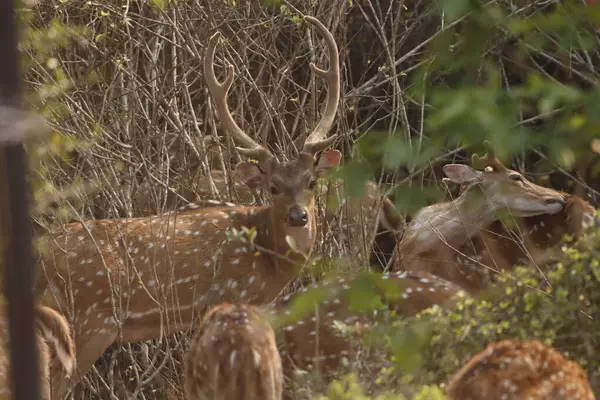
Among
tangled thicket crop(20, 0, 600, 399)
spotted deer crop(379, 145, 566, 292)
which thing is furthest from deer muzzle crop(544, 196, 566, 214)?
tangled thicket crop(20, 0, 600, 399)

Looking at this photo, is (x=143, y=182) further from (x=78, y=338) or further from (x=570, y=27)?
(x=570, y=27)

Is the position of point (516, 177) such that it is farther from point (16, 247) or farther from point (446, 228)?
point (16, 247)

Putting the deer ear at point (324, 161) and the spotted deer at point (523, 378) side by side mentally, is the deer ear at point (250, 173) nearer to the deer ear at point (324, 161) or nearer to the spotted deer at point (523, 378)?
the deer ear at point (324, 161)

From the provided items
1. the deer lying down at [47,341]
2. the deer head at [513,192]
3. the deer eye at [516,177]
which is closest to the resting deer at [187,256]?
the deer lying down at [47,341]

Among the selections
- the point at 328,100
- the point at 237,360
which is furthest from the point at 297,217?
the point at 237,360

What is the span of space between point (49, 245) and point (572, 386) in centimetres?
374

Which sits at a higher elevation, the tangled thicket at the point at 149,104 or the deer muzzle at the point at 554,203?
the tangled thicket at the point at 149,104

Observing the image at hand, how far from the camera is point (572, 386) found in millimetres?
4090

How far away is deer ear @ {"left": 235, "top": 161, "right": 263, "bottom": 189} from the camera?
23.4ft

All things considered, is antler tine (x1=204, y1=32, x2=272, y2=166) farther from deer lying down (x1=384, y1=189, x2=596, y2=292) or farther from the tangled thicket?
deer lying down (x1=384, y1=189, x2=596, y2=292)

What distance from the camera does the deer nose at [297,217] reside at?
6867mm

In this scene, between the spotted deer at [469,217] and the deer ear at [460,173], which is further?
the deer ear at [460,173]

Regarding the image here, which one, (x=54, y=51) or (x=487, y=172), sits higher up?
(x=54, y=51)

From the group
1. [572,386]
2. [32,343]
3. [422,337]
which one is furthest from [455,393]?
[32,343]
